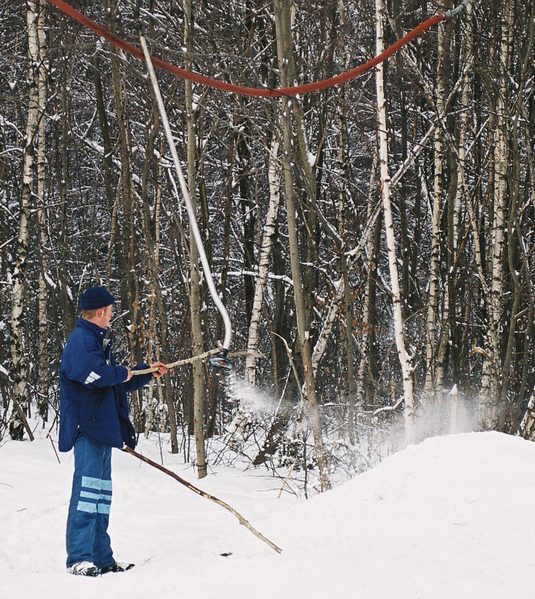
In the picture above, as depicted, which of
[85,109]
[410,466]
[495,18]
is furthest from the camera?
[85,109]

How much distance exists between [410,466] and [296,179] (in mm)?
8823

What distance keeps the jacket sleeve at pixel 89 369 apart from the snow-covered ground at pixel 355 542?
115cm

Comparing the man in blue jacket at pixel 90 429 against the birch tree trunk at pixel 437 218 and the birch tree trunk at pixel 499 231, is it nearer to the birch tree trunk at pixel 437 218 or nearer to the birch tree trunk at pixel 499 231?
the birch tree trunk at pixel 499 231

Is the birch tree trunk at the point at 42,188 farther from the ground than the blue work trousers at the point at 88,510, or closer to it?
farther from the ground

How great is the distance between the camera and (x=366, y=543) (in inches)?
171

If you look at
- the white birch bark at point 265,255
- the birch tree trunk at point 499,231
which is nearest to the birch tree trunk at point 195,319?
the white birch bark at point 265,255

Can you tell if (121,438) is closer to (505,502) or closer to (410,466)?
(410,466)

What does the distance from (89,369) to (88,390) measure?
216 mm

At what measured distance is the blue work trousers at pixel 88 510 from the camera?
512 centimetres

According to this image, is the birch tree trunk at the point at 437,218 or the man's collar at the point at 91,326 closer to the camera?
the man's collar at the point at 91,326

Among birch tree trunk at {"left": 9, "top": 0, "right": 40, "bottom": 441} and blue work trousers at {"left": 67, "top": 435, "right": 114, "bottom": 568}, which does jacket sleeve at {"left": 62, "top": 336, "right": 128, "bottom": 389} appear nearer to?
blue work trousers at {"left": 67, "top": 435, "right": 114, "bottom": 568}

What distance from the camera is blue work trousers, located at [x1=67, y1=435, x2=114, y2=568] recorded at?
16.8 ft

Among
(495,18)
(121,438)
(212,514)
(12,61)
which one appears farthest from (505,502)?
(12,61)

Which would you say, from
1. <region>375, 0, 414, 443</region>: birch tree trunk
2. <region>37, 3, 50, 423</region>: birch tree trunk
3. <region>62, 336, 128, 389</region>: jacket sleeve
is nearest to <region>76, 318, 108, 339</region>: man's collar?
<region>62, 336, 128, 389</region>: jacket sleeve
